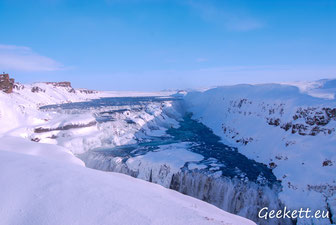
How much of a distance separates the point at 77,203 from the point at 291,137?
17433 millimetres

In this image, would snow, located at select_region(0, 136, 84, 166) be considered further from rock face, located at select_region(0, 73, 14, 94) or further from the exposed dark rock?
rock face, located at select_region(0, 73, 14, 94)

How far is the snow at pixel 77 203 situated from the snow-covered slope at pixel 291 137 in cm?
848

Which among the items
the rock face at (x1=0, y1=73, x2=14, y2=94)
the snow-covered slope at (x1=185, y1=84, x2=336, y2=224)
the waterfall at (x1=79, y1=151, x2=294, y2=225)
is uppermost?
the rock face at (x1=0, y1=73, x2=14, y2=94)

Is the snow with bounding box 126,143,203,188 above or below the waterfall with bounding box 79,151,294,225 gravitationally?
above

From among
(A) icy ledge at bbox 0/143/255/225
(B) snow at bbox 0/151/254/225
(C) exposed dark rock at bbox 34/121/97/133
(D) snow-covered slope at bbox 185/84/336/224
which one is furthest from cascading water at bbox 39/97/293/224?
(A) icy ledge at bbox 0/143/255/225

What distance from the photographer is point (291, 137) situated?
55.8 ft

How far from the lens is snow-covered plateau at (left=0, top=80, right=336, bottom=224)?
16.6ft

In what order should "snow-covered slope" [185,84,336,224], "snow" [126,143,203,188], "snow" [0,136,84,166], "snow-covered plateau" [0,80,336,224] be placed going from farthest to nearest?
"snow" [126,143,203,188] → "snow" [0,136,84,166] → "snow-covered slope" [185,84,336,224] → "snow-covered plateau" [0,80,336,224]

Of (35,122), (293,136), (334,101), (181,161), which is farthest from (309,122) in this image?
(35,122)

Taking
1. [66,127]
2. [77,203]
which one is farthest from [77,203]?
[66,127]

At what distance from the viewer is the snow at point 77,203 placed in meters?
4.54

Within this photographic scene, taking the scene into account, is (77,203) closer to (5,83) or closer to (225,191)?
(225,191)

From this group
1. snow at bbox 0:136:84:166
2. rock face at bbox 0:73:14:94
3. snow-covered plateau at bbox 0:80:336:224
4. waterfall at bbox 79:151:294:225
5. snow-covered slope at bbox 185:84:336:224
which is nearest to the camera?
snow-covered plateau at bbox 0:80:336:224

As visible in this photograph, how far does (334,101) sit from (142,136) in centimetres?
1976
